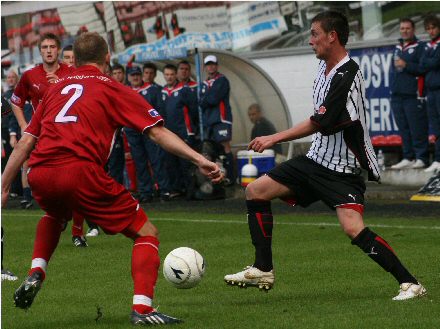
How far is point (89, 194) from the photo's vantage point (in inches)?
311

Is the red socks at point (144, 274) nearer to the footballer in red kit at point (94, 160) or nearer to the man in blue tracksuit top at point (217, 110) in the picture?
the footballer in red kit at point (94, 160)

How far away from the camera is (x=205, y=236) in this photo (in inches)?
562

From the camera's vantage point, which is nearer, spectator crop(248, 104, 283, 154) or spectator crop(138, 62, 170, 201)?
spectator crop(138, 62, 170, 201)

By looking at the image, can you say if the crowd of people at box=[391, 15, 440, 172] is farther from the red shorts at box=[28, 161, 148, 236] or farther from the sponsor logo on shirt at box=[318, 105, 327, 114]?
the red shorts at box=[28, 161, 148, 236]

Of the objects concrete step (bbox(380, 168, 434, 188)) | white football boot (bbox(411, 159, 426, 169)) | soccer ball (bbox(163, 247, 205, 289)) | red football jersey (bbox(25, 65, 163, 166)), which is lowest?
concrete step (bbox(380, 168, 434, 188))

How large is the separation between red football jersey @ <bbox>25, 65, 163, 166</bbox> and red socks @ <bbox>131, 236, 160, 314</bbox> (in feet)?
2.09

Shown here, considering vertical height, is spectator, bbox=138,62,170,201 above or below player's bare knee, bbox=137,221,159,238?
below

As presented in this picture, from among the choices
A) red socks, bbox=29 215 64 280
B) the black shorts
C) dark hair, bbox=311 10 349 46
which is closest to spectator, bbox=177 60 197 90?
the black shorts

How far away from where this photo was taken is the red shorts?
7.89 meters

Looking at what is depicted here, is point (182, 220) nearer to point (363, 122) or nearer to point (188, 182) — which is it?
point (188, 182)

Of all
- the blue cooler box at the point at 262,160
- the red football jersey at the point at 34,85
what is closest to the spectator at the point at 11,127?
the blue cooler box at the point at 262,160

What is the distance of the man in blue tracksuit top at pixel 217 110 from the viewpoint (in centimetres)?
2102

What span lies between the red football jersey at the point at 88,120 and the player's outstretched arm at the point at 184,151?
70 mm

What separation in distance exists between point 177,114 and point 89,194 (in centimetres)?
1318
